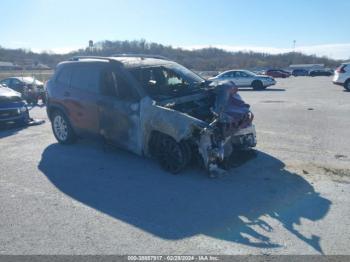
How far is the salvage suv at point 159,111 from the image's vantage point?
554 cm

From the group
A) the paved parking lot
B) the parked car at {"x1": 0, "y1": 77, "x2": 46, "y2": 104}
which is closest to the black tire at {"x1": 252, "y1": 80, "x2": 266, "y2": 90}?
→ the parked car at {"x1": 0, "y1": 77, "x2": 46, "y2": 104}

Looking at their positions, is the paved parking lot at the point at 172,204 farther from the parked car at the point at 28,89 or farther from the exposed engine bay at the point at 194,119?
the parked car at the point at 28,89

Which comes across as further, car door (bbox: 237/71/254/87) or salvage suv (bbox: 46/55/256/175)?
car door (bbox: 237/71/254/87)

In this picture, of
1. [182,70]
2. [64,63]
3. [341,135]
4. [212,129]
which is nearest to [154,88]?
[182,70]

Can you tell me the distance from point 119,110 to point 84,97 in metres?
1.28

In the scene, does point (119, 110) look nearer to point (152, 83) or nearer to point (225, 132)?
point (152, 83)

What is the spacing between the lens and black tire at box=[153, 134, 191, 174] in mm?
5707

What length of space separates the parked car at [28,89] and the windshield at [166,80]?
13642mm

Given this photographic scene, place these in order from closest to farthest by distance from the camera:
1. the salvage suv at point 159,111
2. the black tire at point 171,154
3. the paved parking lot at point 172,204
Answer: the paved parking lot at point 172,204, the salvage suv at point 159,111, the black tire at point 171,154

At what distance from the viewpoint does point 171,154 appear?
232 inches

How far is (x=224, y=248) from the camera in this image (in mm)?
3652

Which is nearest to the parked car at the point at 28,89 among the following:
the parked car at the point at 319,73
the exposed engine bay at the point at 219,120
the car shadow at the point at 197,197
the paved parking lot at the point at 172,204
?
the paved parking lot at the point at 172,204

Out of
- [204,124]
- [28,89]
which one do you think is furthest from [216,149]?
[28,89]

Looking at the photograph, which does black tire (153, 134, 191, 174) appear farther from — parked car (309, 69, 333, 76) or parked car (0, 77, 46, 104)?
parked car (309, 69, 333, 76)
